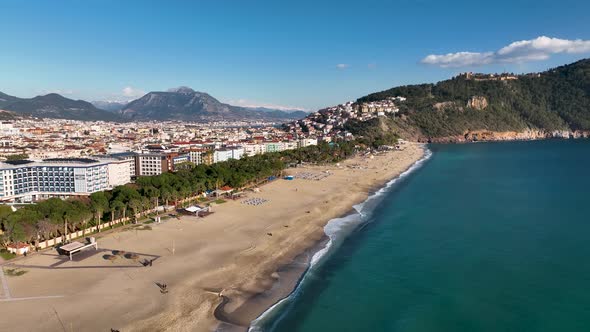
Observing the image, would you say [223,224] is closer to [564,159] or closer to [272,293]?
[272,293]

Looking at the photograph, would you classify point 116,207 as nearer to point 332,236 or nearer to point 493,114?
point 332,236

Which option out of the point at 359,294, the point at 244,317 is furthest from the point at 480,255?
the point at 244,317

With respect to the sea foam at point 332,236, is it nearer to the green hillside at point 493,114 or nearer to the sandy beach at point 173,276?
the sandy beach at point 173,276

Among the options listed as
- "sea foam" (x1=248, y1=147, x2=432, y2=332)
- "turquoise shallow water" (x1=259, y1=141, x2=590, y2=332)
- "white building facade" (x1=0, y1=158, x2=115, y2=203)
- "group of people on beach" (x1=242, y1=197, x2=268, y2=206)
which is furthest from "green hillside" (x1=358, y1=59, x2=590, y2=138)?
"white building facade" (x1=0, y1=158, x2=115, y2=203)

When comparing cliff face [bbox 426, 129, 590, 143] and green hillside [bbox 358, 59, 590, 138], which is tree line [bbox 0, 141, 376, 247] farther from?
cliff face [bbox 426, 129, 590, 143]

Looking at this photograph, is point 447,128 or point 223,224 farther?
point 447,128

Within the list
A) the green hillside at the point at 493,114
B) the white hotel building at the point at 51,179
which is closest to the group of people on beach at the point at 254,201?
the white hotel building at the point at 51,179

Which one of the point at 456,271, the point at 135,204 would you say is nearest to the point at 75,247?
the point at 135,204
